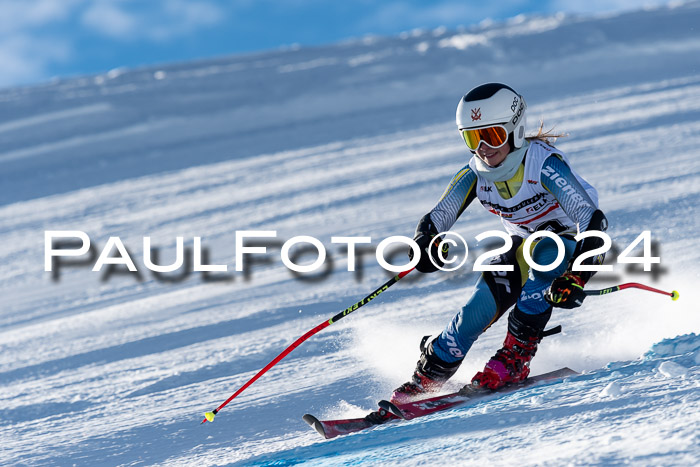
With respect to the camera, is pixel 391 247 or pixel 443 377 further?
pixel 391 247

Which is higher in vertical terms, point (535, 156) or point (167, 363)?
point (535, 156)

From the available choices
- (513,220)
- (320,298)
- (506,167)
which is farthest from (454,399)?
(320,298)

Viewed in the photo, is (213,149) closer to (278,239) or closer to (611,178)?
(278,239)

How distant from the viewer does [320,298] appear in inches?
214

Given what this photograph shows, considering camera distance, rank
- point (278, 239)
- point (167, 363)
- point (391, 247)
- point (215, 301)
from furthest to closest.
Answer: point (278, 239), point (391, 247), point (215, 301), point (167, 363)

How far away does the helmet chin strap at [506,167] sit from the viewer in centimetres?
346

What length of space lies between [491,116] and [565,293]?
0.78 metres

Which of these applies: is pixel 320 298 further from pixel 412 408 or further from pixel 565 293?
pixel 565 293

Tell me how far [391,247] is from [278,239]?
1336 mm

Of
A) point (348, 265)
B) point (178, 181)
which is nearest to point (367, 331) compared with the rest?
point (348, 265)

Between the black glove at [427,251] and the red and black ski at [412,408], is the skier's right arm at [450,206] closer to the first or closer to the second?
the black glove at [427,251]

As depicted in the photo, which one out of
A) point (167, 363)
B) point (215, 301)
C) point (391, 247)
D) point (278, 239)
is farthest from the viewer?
point (278, 239)

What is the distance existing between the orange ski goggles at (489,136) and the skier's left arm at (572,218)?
0.22 meters

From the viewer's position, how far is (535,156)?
3.48 m
